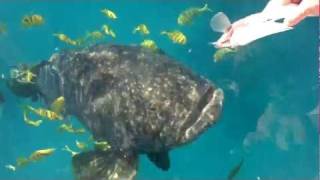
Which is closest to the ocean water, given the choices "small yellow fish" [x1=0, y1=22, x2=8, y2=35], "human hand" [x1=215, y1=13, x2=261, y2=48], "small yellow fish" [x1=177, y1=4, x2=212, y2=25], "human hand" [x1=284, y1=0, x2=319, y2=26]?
"small yellow fish" [x1=0, y1=22, x2=8, y2=35]

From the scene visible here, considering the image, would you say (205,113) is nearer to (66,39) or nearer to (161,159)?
(161,159)

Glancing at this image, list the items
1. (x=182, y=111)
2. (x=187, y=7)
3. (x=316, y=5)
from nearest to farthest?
(x=316, y=5) < (x=182, y=111) < (x=187, y=7)

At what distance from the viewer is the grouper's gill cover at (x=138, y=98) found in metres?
4.89

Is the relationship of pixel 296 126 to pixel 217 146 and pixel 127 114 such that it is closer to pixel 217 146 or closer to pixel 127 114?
pixel 217 146

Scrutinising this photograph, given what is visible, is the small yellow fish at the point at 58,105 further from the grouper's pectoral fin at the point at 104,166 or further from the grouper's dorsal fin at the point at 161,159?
the grouper's dorsal fin at the point at 161,159

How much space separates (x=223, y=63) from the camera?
8008mm

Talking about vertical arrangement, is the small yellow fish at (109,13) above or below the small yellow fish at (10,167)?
above

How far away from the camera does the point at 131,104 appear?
507 centimetres

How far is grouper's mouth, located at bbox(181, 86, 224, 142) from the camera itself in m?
4.81

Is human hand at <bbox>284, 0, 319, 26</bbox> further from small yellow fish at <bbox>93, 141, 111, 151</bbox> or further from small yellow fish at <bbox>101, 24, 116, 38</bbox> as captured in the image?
small yellow fish at <bbox>101, 24, 116, 38</bbox>

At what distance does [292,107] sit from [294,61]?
0.82 m

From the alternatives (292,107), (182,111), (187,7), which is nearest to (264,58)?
(292,107)


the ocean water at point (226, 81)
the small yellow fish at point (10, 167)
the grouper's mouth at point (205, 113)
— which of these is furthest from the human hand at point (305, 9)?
the small yellow fish at point (10, 167)

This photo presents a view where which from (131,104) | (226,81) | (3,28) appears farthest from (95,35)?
(131,104)
